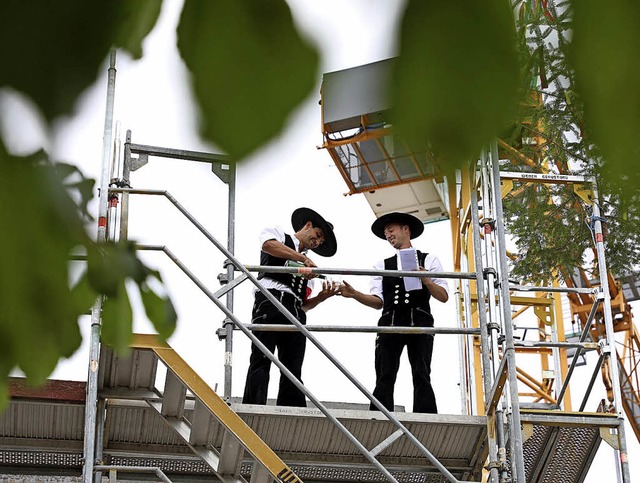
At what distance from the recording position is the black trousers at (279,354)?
6859mm

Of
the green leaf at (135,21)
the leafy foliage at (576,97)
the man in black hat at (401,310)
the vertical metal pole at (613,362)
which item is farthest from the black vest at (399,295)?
the green leaf at (135,21)

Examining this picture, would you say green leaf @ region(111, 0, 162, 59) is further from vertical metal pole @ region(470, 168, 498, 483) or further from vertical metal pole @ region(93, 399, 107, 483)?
vertical metal pole @ region(93, 399, 107, 483)

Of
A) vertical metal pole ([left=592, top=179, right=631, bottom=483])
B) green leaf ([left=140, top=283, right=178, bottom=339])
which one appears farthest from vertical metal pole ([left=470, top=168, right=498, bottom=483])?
green leaf ([left=140, top=283, right=178, bottom=339])

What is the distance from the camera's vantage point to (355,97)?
2.52ft

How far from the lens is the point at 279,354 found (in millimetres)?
7062

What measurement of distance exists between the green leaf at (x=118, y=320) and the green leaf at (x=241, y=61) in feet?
0.83

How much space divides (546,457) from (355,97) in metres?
7.20

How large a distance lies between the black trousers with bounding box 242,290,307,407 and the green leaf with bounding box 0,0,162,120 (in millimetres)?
6190

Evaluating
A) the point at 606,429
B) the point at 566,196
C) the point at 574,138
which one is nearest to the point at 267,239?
the point at 606,429

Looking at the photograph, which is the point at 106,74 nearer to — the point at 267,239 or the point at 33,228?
the point at 33,228

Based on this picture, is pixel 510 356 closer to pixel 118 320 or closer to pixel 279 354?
pixel 279 354

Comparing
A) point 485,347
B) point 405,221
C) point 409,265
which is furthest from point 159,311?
point 405,221

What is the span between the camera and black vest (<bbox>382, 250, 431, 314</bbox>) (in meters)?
7.23

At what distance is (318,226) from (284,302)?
1.70 feet
